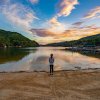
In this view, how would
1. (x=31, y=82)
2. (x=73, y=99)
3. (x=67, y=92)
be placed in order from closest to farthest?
1. (x=73, y=99)
2. (x=67, y=92)
3. (x=31, y=82)

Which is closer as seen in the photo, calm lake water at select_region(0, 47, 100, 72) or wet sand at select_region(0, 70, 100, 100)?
wet sand at select_region(0, 70, 100, 100)

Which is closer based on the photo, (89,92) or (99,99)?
(99,99)

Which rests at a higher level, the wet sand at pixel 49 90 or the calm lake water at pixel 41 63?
the wet sand at pixel 49 90

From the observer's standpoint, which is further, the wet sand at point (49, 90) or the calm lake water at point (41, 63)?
the calm lake water at point (41, 63)

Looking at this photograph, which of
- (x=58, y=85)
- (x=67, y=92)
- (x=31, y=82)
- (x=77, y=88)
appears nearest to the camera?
(x=67, y=92)

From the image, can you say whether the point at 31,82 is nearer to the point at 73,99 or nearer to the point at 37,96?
the point at 37,96

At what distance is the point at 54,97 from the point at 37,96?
1302 millimetres

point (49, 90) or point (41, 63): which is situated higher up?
point (49, 90)

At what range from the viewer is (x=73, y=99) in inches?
571

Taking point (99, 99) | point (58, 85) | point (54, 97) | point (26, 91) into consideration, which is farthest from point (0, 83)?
point (99, 99)

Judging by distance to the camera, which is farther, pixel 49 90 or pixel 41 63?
pixel 41 63

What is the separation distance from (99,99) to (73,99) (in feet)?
6.26

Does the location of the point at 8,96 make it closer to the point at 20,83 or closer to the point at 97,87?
the point at 20,83

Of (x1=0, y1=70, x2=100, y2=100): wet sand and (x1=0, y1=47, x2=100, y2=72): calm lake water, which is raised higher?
(x1=0, y1=70, x2=100, y2=100): wet sand
